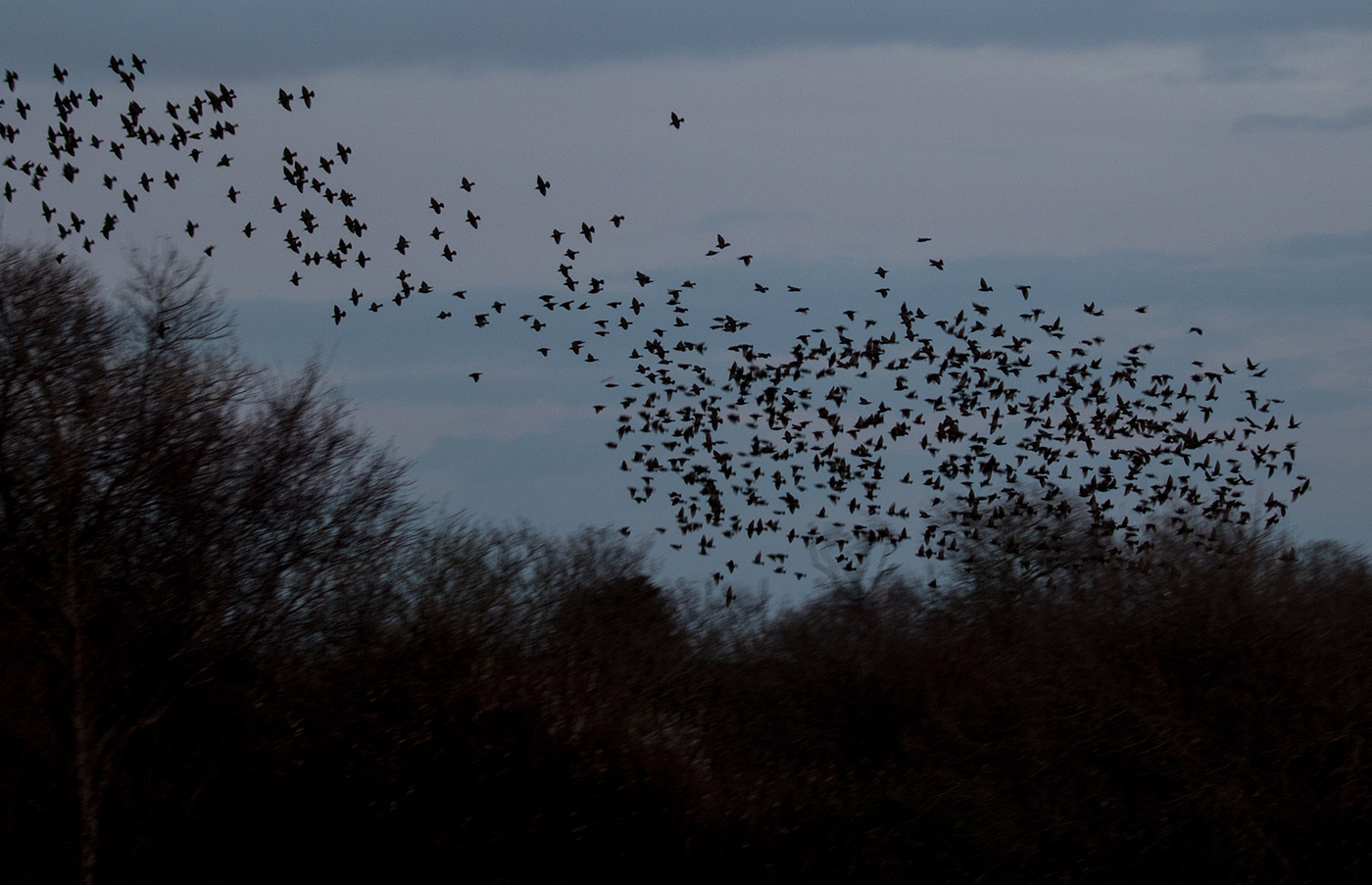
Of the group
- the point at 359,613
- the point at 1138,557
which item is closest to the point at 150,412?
the point at 359,613

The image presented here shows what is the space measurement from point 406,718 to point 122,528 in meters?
4.63

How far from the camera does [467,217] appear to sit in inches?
643

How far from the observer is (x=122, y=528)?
17.2 metres

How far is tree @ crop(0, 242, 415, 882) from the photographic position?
16.2 meters

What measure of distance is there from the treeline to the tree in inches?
1.7

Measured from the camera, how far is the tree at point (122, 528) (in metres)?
16.2

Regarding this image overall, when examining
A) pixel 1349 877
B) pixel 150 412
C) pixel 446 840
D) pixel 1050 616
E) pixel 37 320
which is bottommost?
pixel 1349 877

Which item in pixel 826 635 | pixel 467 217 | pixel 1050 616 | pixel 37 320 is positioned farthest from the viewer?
pixel 826 635

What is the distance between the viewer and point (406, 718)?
18.5m

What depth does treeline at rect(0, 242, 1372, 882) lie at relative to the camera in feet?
54.6

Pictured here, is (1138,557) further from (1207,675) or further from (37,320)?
(37,320)

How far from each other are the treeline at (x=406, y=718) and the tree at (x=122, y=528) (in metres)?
0.04

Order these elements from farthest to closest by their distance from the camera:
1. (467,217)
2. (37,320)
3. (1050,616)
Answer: (1050,616), (37,320), (467,217)

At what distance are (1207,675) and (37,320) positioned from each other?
1781 cm
